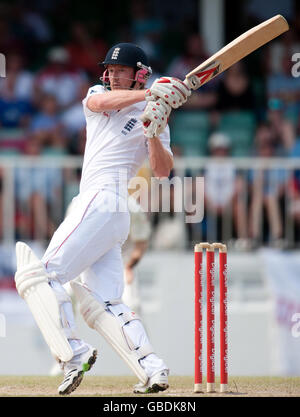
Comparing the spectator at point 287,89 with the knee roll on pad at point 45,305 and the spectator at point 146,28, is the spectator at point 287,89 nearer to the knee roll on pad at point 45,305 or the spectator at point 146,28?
the spectator at point 146,28

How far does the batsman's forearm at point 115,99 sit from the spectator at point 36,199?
451 centimetres

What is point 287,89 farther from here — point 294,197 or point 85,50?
point 85,50

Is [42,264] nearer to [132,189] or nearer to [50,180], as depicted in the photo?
[132,189]

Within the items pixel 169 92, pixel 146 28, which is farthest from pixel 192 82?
pixel 146 28

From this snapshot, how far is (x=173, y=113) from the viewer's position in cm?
1126

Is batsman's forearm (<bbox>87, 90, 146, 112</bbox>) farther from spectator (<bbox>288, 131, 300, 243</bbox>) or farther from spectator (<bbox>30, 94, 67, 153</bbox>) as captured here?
spectator (<bbox>30, 94, 67, 153</bbox>)

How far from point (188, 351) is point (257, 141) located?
2.38 meters

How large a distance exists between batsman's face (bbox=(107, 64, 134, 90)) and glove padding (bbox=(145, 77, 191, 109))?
0.40 metres

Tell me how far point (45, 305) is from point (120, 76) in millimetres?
1277

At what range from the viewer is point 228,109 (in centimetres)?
1120

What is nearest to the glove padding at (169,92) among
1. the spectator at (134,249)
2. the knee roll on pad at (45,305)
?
the knee roll on pad at (45,305)

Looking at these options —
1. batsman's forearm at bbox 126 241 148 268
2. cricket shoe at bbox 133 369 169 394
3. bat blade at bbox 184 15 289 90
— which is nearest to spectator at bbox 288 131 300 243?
batsman's forearm at bbox 126 241 148 268

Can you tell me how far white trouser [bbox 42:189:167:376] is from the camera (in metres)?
5.30
